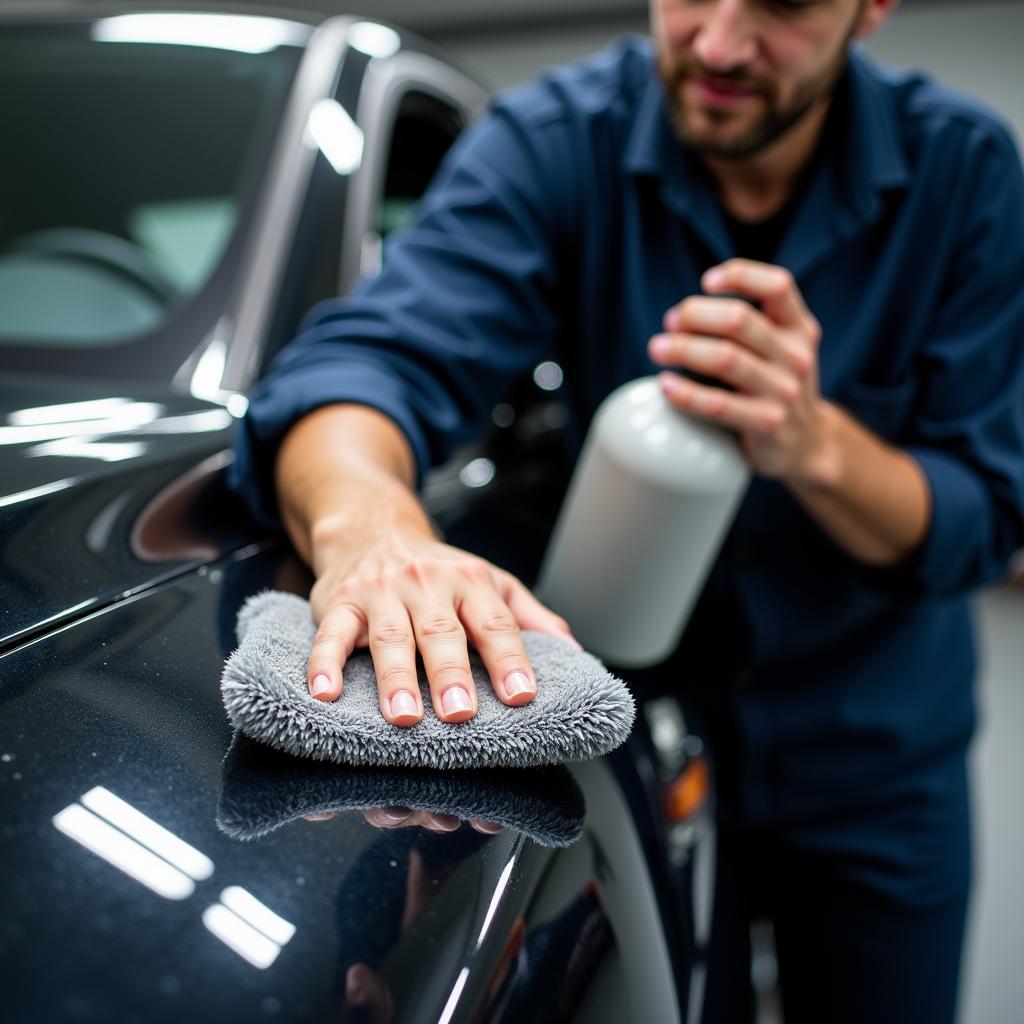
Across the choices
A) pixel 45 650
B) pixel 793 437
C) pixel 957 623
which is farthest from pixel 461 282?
pixel 957 623

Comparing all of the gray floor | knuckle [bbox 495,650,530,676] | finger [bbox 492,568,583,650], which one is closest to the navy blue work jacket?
finger [bbox 492,568,583,650]

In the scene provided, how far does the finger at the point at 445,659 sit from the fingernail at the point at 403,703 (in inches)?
0.6

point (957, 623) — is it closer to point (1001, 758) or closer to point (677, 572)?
point (677, 572)

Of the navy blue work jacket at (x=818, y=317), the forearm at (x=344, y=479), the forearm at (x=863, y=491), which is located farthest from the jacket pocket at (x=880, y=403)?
the forearm at (x=344, y=479)

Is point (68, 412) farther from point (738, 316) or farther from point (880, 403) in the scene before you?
point (880, 403)

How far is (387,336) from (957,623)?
85 cm

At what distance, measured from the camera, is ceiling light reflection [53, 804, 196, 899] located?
38 centimetres

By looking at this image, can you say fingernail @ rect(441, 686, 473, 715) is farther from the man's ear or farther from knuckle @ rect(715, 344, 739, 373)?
the man's ear

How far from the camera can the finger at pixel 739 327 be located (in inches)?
30.8

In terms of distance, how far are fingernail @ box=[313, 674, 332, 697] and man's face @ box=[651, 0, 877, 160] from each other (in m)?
0.79

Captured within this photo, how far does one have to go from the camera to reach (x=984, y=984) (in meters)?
2.17

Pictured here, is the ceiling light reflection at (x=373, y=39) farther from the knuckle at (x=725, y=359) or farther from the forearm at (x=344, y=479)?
the knuckle at (x=725, y=359)

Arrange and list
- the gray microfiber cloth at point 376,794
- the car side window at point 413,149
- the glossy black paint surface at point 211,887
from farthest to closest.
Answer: the car side window at point 413,149
the gray microfiber cloth at point 376,794
the glossy black paint surface at point 211,887

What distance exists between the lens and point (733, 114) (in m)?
1.02
